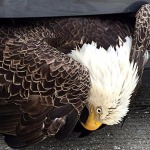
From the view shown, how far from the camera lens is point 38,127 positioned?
2.91m

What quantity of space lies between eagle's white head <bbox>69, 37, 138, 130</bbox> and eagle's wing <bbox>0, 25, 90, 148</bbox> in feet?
0.25

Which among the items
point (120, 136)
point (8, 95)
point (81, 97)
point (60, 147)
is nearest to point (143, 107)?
point (120, 136)

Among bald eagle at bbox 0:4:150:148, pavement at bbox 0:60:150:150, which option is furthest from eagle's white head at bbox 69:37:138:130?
pavement at bbox 0:60:150:150

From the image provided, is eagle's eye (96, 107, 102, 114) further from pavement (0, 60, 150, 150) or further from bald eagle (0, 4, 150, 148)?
pavement (0, 60, 150, 150)

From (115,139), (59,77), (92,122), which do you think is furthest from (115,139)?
(59,77)

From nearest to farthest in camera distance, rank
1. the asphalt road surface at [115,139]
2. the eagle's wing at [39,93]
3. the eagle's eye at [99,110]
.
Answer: the eagle's wing at [39,93]
the eagle's eye at [99,110]
the asphalt road surface at [115,139]

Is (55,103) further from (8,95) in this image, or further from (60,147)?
(60,147)

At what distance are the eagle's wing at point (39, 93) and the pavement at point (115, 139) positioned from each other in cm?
45

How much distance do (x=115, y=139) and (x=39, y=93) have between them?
831 mm

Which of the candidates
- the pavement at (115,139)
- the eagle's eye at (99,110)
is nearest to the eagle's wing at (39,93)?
the eagle's eye at (99,110)

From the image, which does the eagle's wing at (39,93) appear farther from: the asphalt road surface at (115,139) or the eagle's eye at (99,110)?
the asphalt road surface at (115,139)

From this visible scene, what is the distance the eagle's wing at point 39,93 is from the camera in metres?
2.90

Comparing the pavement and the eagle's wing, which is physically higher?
the eagle's wing

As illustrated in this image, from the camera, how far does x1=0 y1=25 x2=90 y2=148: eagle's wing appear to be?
9.52 feet
